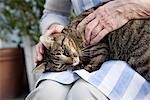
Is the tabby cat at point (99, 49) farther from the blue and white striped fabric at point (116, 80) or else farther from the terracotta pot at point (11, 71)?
the terracotta pot at point (11, 71)

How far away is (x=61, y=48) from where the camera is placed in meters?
1.45

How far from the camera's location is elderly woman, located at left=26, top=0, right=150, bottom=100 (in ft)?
3.88

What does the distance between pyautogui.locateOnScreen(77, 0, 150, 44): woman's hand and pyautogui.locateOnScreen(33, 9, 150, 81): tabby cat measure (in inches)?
1.0

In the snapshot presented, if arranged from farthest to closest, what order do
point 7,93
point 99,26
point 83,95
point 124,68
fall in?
point 7,93 → point 99,26 → point 124,68 → point 83,95

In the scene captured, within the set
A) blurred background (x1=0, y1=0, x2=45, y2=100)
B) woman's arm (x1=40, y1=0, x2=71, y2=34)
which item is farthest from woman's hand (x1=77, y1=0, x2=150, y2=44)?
blurred background (x1=0, y1=0, x2=45, y2=100)

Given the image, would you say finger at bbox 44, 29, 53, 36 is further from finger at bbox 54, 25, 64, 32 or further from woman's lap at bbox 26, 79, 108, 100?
woman's lap at bbox 26, 79, 108, 100

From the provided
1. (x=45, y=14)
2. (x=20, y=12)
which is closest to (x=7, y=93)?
(x=20, y=12)

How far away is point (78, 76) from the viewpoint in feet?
4.04

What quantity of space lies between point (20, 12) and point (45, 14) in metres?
1.39

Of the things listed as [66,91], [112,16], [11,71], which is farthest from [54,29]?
[11,71]

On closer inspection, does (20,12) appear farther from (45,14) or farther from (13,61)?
(45,14)

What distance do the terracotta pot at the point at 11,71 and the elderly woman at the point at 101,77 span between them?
57.3 inches

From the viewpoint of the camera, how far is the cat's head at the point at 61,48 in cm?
141

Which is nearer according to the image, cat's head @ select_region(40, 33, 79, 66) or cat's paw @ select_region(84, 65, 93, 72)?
cat's paw @ select_region(84, 65, 93, 72)
